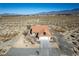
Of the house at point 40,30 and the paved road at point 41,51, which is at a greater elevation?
the house at point 40,30

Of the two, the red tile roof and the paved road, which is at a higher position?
the red tile roof

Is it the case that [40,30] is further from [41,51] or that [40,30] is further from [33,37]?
[41,51]

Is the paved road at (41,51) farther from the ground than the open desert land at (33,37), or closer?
closer

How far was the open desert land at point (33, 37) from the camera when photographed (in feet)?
4.45

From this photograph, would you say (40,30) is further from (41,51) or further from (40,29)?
(41,51)

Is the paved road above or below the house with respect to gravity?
below

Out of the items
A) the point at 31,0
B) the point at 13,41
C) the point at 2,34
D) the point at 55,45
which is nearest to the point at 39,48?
the point at 55,45

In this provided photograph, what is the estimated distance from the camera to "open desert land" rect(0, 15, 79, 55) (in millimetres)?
1357

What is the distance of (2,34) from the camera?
4.53 ft

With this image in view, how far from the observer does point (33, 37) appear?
136cm

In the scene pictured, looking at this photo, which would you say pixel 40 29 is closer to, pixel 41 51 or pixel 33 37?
pixel 33 37

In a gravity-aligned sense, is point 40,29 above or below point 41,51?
above

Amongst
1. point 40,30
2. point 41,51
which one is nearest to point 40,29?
point 40,30

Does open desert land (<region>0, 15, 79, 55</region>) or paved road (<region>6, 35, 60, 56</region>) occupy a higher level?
open desert land (<region>0, 15, 79, 55</region>)
